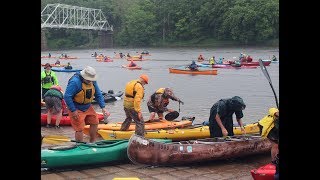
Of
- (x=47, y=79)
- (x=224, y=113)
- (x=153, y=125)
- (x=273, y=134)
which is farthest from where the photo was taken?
(x=47, y=79)

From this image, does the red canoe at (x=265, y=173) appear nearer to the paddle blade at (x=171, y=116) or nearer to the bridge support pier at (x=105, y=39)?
the paddle blade at (x=171, y=116)

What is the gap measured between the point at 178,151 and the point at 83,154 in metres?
1.60

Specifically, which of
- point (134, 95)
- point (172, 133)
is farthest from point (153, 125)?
point (134, 95)

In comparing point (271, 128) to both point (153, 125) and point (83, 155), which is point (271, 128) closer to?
point (83, 155)

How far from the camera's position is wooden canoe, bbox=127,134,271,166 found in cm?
762

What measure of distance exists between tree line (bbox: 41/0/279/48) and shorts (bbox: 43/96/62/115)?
199ft

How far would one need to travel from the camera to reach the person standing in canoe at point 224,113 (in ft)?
26.8

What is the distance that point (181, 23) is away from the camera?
94000 mm

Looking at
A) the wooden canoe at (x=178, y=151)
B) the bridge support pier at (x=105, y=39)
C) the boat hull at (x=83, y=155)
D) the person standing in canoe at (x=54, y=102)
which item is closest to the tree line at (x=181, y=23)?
the bridge support pier at (x=105, y=39)

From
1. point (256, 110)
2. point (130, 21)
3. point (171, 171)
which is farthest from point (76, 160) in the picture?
point (130, 21)

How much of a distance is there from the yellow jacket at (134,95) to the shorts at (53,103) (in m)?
2.81

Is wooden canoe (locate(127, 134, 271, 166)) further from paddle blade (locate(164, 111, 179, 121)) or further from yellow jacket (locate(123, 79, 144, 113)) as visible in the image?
paddle blade (locate(164, 111, 179, 121))
